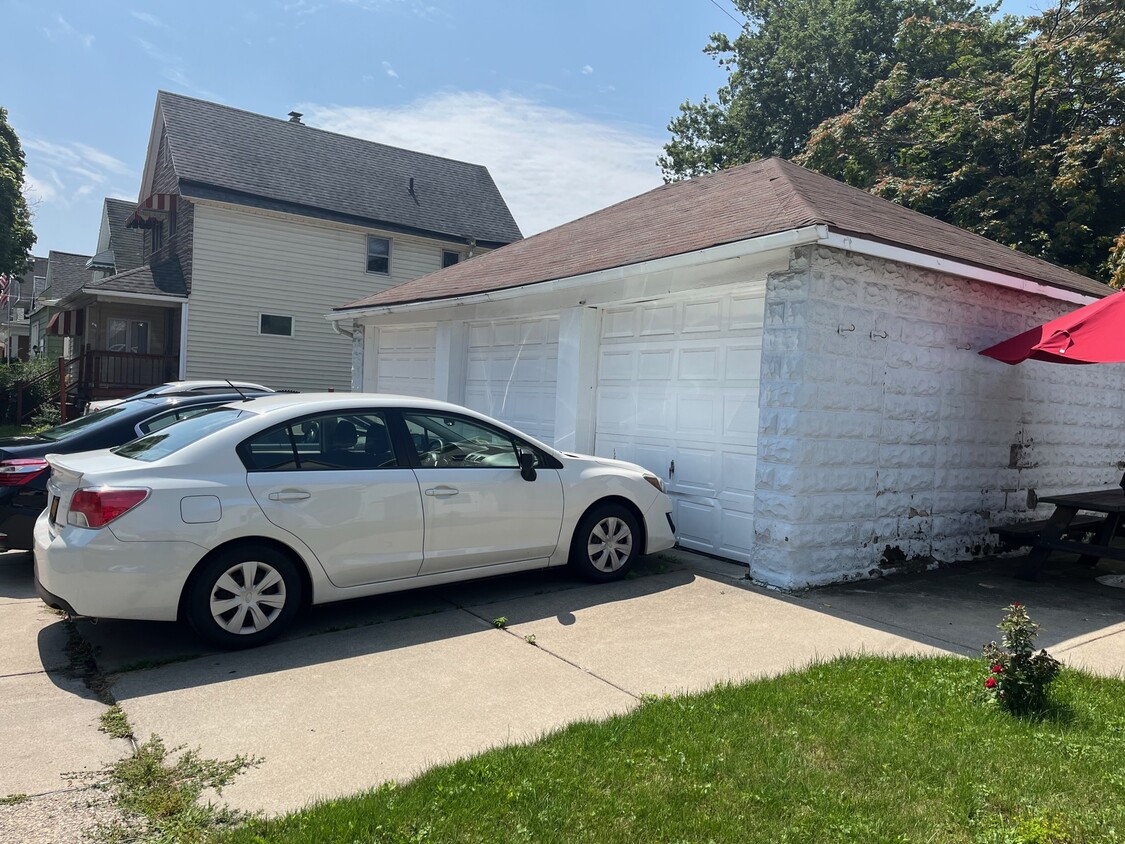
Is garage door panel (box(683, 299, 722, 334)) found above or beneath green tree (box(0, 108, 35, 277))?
beneath

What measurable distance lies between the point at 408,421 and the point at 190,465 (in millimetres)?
1512

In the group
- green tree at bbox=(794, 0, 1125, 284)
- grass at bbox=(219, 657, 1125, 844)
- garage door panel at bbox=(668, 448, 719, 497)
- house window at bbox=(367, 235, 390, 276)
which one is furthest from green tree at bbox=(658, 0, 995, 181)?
grass at bbox=(219, 657, 1125, 844)

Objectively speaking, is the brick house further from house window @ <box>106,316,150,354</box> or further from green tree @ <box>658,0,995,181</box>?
green tree @ <box>658,0,995,181</box>

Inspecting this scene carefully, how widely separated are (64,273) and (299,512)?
123 feet

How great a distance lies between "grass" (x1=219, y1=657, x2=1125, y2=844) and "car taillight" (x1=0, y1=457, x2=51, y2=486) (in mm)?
4478

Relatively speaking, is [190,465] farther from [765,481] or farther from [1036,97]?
[1036,97]

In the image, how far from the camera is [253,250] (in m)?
20.8

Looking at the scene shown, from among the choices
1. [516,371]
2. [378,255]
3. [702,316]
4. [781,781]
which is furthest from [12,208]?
[781,781]

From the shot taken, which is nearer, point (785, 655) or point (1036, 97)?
point (785, 655)

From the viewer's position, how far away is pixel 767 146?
29.5 metres

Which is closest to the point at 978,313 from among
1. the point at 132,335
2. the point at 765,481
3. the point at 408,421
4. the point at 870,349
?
the point at 870,349

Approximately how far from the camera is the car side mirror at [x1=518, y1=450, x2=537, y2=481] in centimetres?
629

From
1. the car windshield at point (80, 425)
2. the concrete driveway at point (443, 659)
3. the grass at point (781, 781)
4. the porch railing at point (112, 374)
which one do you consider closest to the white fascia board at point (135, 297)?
the porch railing at point (112, 374)

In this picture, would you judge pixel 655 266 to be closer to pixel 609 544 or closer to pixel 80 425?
pixel 609 544
